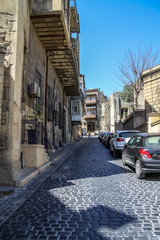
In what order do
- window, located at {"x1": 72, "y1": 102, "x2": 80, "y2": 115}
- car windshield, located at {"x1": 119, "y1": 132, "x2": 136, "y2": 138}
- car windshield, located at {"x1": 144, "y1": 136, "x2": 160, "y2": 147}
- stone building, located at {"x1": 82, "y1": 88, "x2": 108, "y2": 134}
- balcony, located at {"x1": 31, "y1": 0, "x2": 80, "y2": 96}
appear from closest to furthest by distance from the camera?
car windshield, located at {"x1": 144, "y1": 136, "x2": 160, "y2": 147} → balcony, located at {"x1": 31, "y1": 0, "x2": 80, "y2": 96} → car windshield, located at {"x1": 119, "y1": 132, "x2": 136, "y2": 138} → window, located at {"x1": 72, "y1": 102, "x2": 80, "y2": 115} → stone building, located at {"x1": 82, "y1": 88, "x2": 108, "y2": 134}

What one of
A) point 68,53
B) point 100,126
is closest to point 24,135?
point 68,53

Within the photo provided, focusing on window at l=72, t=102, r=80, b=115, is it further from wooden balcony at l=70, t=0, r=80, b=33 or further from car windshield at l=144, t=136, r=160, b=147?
car windshield at l=144, t=136, r=160, b=147

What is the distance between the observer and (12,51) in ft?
19.8

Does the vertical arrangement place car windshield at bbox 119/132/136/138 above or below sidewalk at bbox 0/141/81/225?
above

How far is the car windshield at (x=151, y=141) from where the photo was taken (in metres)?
6.68

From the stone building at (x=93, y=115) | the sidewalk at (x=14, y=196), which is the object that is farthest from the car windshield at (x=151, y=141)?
the stone building at (x=93, y=115)

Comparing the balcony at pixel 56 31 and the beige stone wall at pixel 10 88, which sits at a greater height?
the balcony at pixel 56 31

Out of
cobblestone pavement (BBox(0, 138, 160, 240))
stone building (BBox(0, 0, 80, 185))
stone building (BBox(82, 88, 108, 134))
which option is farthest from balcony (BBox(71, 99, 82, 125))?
stone building (BBox(82, 88, 108, 134))

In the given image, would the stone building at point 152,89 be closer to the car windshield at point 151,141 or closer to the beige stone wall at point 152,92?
the beige stone wall at point 152,92

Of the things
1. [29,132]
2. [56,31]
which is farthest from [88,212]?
[56,31]

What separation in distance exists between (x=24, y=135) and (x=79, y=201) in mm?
4287

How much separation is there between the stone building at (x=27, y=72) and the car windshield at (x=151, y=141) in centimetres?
392

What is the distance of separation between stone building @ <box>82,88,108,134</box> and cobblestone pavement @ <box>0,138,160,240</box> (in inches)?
2379

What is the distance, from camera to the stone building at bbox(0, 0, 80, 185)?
5.70m
